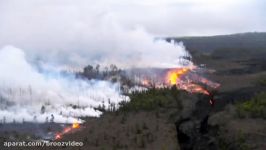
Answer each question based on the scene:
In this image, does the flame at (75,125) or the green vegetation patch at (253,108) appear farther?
the flame at (75,125)

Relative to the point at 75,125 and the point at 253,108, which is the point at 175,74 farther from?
the point at 253,108

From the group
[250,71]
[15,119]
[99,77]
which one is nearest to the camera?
[15,119]

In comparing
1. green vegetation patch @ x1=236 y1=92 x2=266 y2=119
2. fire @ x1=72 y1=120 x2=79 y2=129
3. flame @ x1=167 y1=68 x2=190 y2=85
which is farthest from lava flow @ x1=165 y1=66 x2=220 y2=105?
fire @ x1=72 y1=120 x2=79 y2=129

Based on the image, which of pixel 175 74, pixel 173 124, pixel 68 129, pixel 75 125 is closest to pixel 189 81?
pixel 175 74

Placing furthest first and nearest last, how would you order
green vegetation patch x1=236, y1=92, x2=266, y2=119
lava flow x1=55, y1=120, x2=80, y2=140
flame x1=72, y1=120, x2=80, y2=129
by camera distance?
flame x1=72, y1=120, x2=80, y2=129 → green vegetation patch x1=236, y1=92, x2=266, y2=119 → lava flow x1=55, y1=120, x2=80, y2=140

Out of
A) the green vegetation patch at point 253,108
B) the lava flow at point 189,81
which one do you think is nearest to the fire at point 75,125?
the lava flow at point 189,81

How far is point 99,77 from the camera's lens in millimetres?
190375

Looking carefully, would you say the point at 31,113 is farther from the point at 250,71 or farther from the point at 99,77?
the point at 250,71

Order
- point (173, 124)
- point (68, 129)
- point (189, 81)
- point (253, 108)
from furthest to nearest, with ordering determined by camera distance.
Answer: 1. point (189, 81)
2. point (68, 129)
3. point (253, 108)
4. point (173, 124)

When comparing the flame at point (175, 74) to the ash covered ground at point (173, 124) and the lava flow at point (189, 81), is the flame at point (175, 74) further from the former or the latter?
the ash covered ground at point (173, 124)

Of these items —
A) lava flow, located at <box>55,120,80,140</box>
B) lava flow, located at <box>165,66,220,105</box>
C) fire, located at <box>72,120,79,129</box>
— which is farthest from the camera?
lava flow, located at <box>165,66,220,105</box>

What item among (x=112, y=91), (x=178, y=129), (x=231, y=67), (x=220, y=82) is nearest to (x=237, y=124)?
(x=178, y=129)

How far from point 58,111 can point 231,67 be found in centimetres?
→ 7104

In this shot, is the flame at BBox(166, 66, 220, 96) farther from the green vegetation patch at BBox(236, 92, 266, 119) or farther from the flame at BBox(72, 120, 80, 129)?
the flame at BBox(72, 120, 80, 129)
